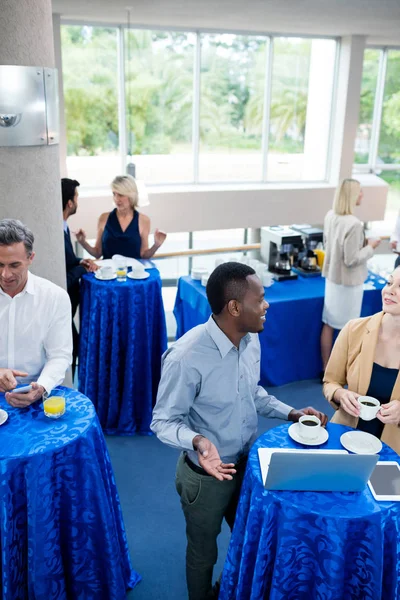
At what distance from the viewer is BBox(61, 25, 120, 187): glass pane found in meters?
7.11

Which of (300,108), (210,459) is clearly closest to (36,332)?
(210,459)

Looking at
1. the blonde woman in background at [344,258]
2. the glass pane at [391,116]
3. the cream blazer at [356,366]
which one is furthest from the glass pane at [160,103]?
the cream blazer at [356,366]

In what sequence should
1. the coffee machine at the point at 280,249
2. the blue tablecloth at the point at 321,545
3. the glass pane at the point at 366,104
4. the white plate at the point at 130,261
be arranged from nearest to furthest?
the blue tablecloth at the point at 321,545 < the white plate at the point at 130,261 < the coffee machine at the point at 280,249 < the glass pane at the point at 366,104

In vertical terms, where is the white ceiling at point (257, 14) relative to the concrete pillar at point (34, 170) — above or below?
above

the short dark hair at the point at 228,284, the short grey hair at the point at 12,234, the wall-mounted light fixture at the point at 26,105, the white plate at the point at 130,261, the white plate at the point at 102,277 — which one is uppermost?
the wall-mounted light fixture at the point at 26,105

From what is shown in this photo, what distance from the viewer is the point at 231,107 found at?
826 centimetres

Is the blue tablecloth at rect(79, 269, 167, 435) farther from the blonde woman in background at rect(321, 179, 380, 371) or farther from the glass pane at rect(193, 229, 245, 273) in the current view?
the glass pane at rect(193, 229, 245, 273)

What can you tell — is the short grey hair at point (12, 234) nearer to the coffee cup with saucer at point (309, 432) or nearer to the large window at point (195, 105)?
the coffee cup with saucer at point (309, 432)

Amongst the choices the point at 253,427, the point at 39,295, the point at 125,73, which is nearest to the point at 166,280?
the point at 39,295

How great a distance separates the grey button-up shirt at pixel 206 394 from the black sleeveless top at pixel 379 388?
0.60 m

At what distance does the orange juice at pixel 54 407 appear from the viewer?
218 centimetres

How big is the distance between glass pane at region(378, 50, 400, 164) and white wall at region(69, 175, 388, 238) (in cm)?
84

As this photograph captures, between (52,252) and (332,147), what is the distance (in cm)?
639

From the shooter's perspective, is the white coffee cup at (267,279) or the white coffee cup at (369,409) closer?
the white coffee cup at (369,409)
